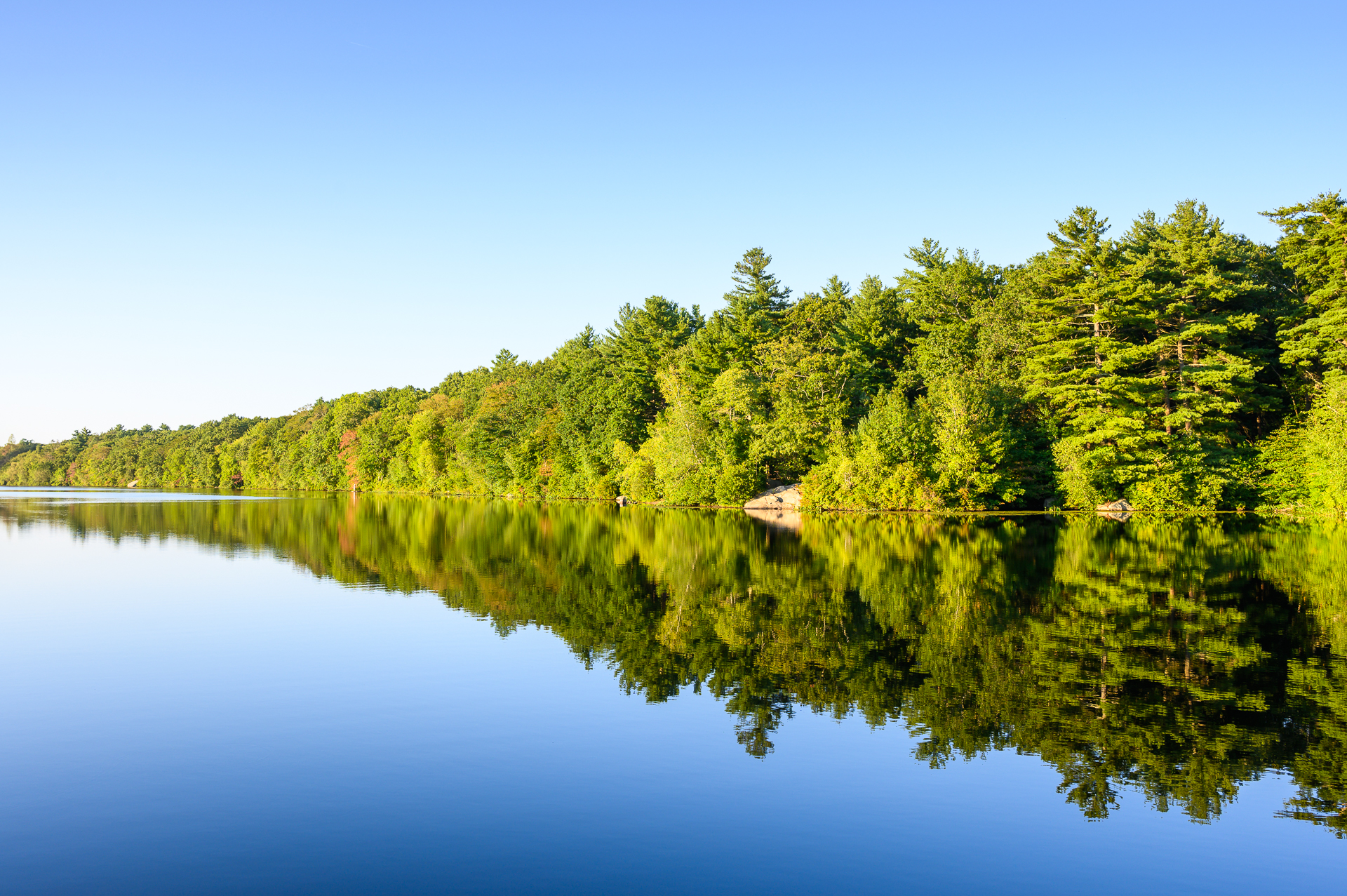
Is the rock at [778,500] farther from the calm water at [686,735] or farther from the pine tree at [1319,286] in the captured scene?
the calm water at [686,735]

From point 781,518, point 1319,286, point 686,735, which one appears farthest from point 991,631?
point 1319,286

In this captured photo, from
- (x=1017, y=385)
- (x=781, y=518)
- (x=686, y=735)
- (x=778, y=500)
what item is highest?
(x=1017, y=385)

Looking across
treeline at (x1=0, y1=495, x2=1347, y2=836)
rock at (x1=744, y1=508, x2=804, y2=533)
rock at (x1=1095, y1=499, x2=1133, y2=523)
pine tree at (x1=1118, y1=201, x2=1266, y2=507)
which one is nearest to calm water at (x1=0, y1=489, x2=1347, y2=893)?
treeline at (x1=0, y1=495, x2=1347, y2=836)

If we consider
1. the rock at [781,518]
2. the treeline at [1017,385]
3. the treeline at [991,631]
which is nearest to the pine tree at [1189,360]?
the treeline at [1017,385]

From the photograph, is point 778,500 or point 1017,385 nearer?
point 1017,385

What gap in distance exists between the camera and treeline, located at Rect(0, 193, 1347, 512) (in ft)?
147

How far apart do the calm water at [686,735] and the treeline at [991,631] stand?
0.08 m

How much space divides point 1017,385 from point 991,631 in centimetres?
3987

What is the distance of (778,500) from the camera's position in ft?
183

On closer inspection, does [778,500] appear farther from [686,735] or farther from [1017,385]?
[686,735]

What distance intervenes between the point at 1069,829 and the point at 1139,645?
7.60m

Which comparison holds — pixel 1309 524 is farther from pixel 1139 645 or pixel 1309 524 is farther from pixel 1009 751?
pixel 1009 751

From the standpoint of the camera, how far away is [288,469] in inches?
4914

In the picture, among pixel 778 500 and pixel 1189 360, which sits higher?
pixel 1189 360
